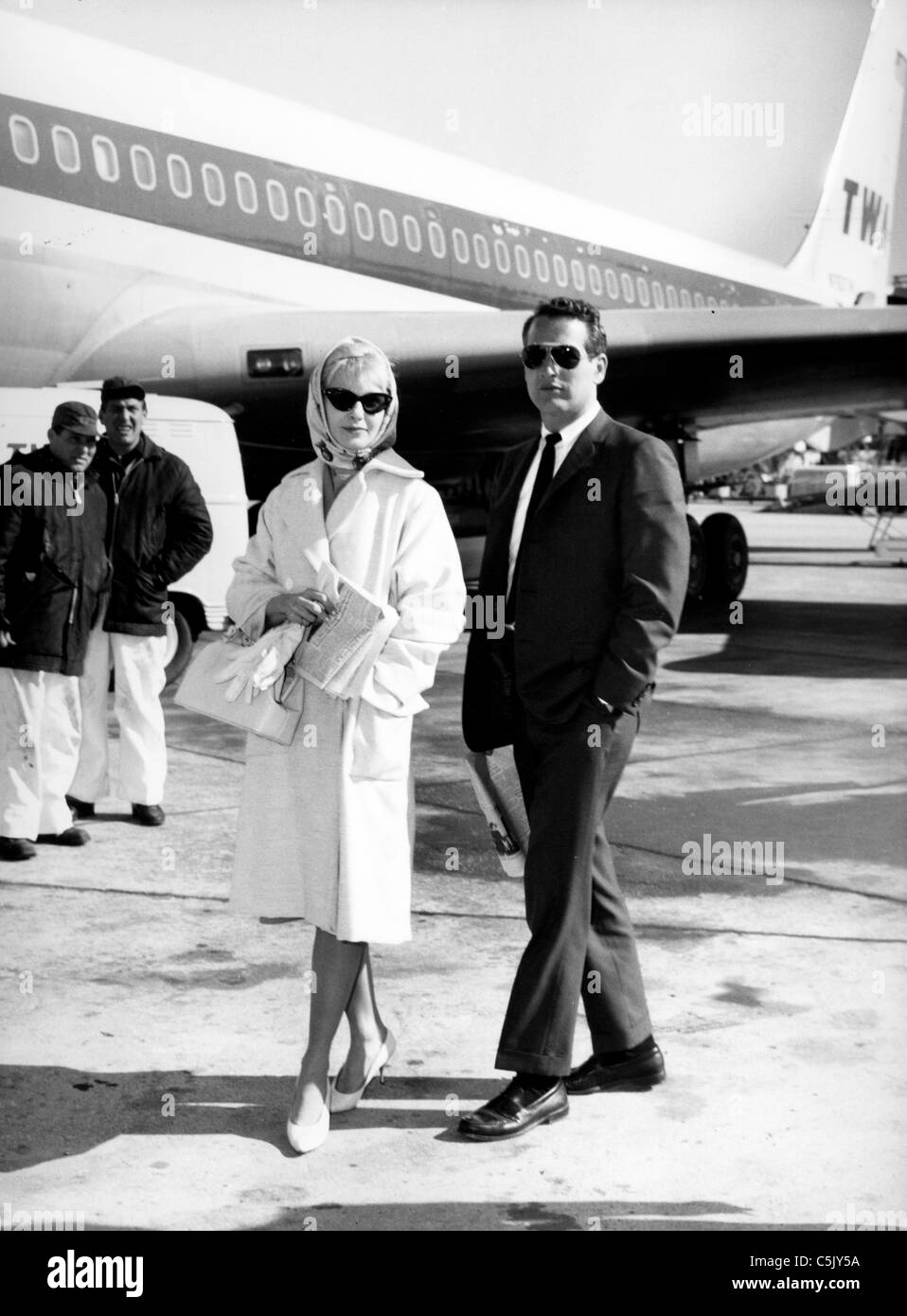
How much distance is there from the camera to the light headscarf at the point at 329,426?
347 cm

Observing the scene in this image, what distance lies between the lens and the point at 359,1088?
3.67 m

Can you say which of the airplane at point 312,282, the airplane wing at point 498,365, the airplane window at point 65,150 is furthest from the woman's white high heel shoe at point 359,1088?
the airplane window at point 65,150

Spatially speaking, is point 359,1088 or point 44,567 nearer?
point 359,1088

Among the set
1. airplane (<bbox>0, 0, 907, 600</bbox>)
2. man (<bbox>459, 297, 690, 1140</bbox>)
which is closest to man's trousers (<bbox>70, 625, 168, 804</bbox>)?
man (<bbox>459, 297, 690, 1140</bbox>)

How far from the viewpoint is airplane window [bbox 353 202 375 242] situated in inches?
485

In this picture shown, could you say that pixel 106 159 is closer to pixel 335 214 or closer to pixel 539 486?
pixel 335 214

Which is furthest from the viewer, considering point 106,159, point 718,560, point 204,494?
point 718,560

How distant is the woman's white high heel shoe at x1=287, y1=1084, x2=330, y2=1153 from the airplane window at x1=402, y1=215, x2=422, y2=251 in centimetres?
1051

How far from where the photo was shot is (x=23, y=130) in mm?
9562

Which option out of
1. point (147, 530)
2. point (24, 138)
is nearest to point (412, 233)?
point (24, 138)

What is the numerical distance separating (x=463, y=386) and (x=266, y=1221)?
9.94 m

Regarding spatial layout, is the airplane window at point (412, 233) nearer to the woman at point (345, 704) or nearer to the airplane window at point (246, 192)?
the airplane window at point (246, 192)

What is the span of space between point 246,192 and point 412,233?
7.02 feet

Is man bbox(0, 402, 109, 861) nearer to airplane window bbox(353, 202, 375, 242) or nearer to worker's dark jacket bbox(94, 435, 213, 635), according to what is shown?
worker's dark jacket bbox(94, 435, 213, 635)
